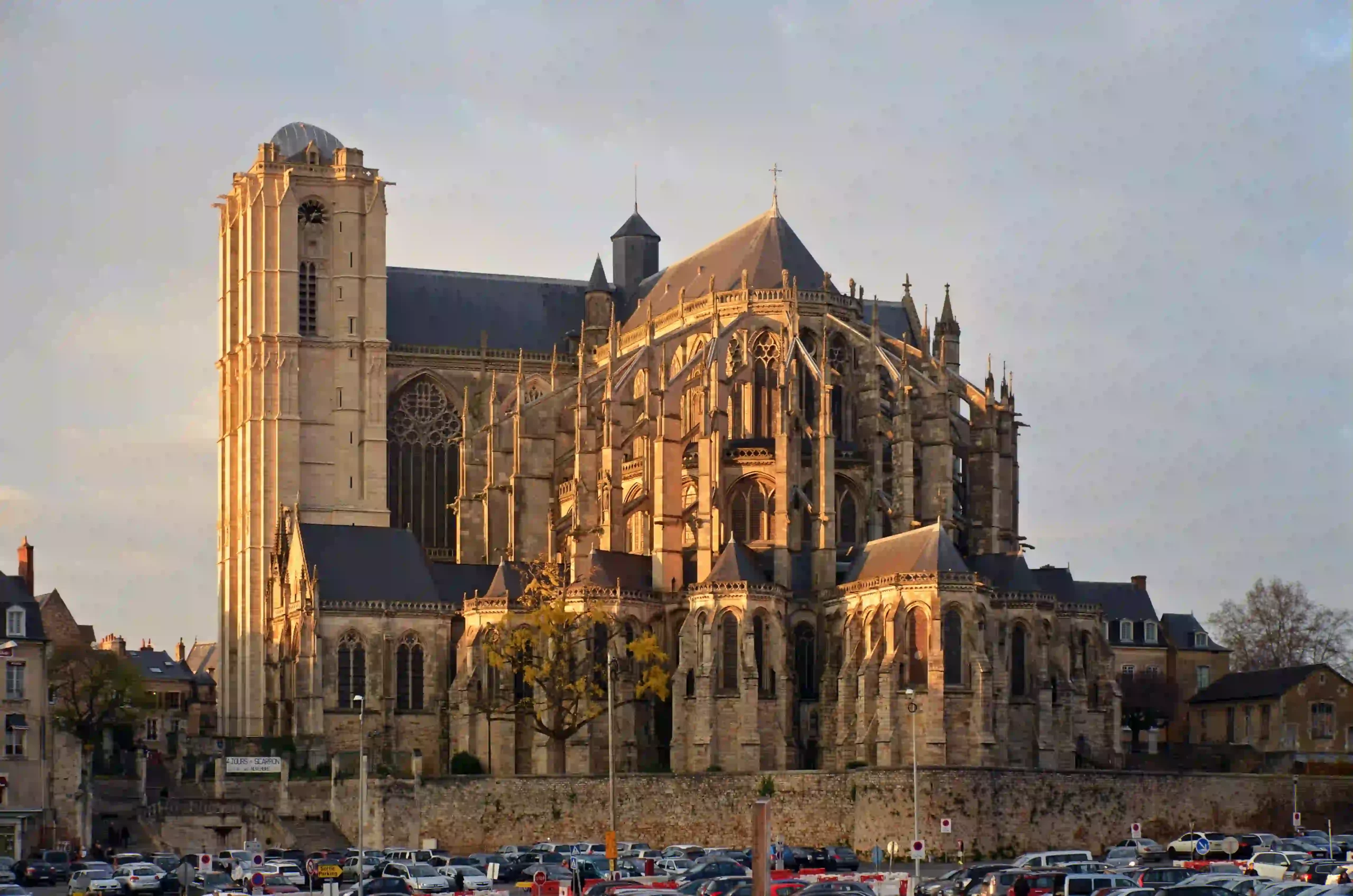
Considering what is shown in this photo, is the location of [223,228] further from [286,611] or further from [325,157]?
[286,611]

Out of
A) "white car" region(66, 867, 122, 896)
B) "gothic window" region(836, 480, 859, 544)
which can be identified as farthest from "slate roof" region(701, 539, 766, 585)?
"white car" region(66, 867, 122, 896)

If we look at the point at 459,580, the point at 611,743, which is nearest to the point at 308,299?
the point at 459,580

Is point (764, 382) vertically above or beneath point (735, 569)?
above

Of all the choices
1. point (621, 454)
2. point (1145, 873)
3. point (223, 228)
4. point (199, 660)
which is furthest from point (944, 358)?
point (199, 660)

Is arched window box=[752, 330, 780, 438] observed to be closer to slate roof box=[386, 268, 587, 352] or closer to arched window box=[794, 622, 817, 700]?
arched window box=[794, 622, 817, 700]

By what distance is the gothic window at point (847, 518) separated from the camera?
10919 centimetres

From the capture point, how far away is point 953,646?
97.1m

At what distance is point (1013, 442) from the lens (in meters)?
112

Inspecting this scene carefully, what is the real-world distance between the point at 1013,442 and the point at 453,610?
24304mm

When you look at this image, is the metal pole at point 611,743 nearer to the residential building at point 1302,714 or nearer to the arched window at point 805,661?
the arched window at point 805,661

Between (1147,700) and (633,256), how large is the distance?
3298cm

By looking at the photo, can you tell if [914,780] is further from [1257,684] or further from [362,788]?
[1257,684]

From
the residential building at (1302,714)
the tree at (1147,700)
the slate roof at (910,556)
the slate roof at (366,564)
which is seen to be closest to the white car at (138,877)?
the slate roof at (366,564)

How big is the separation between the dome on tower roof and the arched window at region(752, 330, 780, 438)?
2269cm
